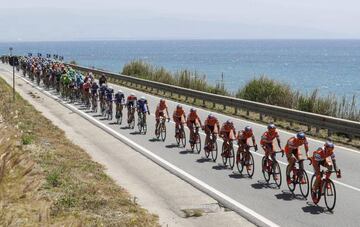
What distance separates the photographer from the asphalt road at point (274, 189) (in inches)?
398

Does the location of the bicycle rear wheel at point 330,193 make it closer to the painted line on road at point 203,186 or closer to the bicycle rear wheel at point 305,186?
the bicycle rear wheel at point 305,186

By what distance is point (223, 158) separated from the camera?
14977mm

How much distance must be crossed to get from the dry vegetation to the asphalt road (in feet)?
7.16

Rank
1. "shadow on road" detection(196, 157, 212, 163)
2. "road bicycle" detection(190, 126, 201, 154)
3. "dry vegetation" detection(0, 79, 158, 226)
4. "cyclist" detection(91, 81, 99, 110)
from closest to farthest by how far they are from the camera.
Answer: "dry vegetation" detection(0, 79, 158, 226) < "shadow on road" detection(196, 157, 212, 163) < "road bicycle" detection(190, 126, 201, 154) < "cyclist" detection(91, 81, 99, 110)

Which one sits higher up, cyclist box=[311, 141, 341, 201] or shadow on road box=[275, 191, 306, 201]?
cyclist box=[311, 141, 341, 201]

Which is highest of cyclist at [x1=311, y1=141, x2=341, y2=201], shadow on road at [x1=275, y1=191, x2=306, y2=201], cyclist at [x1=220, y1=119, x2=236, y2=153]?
cyclist at [x1=311, y1=141, x2=341, y2=201]

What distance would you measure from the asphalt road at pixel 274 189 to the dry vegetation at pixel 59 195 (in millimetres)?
2181

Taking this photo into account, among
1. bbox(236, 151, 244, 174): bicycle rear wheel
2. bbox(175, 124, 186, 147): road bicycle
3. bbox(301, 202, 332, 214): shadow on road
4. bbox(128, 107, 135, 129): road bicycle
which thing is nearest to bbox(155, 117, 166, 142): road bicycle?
bbox(175, 124, 186, 147): road bicycle

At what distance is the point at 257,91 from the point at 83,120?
9735 mm

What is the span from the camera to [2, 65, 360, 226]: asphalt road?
10117 millimetres

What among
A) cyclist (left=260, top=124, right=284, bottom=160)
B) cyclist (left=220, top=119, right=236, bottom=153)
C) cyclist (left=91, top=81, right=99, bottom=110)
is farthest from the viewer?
cyclist (left=91, top=81, right=99, bottom=110)

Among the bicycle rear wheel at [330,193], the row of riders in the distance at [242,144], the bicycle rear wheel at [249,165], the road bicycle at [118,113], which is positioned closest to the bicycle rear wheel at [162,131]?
the row of riders in the distance at [242,144]

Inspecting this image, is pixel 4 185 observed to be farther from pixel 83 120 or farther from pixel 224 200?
pixel 83 120

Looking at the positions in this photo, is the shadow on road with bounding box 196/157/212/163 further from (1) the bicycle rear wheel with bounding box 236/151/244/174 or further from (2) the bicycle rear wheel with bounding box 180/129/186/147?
(2) the bicycle rear wheel with bounding box 180/129/186/147
